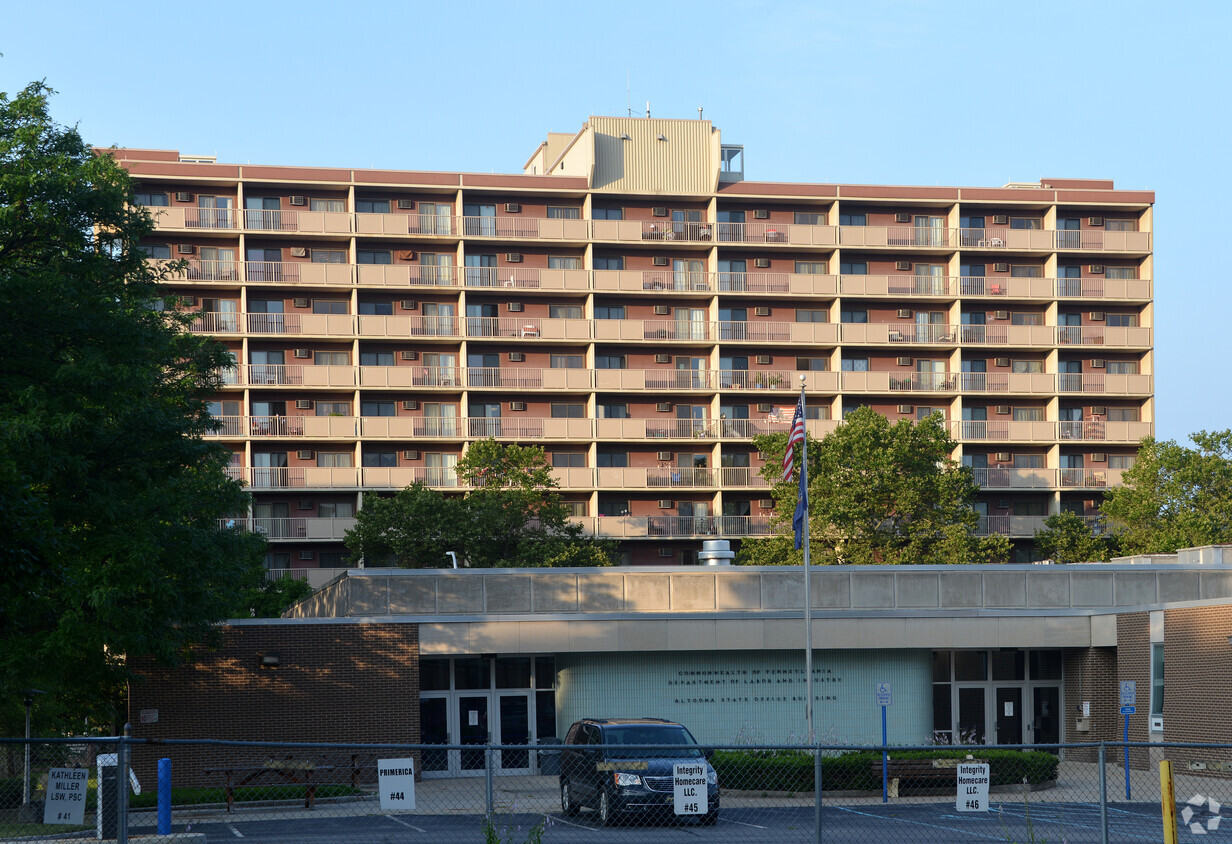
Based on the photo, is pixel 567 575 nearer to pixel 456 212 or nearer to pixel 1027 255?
pixel 456 212

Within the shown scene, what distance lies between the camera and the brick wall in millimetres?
32688

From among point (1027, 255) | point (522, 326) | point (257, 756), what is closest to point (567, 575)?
point (257, 756)

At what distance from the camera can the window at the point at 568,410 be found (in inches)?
Result: 2980

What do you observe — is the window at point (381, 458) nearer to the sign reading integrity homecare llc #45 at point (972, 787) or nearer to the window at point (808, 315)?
the window at point (808, 315)

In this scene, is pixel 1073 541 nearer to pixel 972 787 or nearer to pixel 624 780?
pixel 624 780

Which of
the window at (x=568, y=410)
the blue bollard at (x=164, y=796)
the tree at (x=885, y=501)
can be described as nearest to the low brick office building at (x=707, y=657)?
the blue bollard at (x=164, y=796)

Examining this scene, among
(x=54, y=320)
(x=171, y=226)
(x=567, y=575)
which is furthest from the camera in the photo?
(x=171, y=226)

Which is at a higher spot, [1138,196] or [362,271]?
[1138,196]

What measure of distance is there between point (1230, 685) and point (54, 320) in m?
26.9

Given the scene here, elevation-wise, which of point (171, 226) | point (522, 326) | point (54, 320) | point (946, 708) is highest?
point (171, 226)

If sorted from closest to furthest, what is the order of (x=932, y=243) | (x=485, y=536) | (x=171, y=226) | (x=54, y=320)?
(x=54, y=320), (x=485, y=536), (x=171, y=226), (x=932, y=243)

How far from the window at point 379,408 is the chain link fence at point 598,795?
135ft

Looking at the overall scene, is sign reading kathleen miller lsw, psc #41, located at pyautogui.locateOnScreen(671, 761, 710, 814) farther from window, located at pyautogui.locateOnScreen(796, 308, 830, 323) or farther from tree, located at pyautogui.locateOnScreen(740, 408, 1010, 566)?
window, located at pyautogui.locateOnScreen(796, 308, 830, 323)

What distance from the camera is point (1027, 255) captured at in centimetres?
8056
